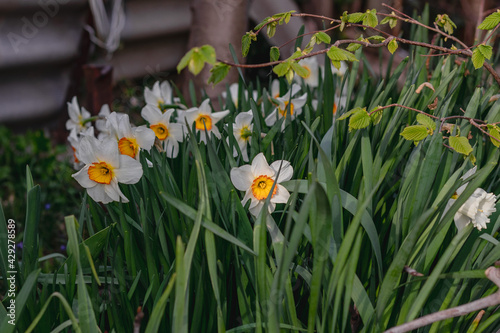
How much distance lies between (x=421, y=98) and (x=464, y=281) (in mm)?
645

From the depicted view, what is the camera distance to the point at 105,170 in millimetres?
1063

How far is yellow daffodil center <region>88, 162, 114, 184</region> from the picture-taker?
3.45ft

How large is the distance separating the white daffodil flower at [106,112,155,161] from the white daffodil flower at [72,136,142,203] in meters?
0.11

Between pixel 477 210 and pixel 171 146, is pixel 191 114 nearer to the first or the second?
pixel 171 146

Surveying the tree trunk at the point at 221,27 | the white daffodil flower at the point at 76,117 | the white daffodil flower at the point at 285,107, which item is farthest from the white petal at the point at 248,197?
the tree trunk at the point at 221,27

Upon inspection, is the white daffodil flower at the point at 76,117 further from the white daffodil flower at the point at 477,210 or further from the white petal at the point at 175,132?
the white daffodil flower at the point at 477,210

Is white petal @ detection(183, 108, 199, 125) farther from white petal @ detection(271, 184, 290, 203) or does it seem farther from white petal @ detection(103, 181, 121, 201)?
white petal @ detection(271, 184, 290, 203)

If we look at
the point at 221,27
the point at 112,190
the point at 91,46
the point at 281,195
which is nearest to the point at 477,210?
the point at 281,195

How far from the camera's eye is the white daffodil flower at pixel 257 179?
1.00m

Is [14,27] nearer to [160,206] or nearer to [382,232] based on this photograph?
[160,206]

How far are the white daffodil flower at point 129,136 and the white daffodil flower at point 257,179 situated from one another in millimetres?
265

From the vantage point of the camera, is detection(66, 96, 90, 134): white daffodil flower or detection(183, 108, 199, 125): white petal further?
detection(66, 96, 90, 134): white daffodil flower

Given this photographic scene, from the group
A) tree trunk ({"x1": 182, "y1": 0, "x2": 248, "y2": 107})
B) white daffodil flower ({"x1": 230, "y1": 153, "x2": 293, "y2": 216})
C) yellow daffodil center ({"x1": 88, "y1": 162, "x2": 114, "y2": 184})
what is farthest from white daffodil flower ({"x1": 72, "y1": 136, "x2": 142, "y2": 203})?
tree trunk ({"x1": 182, "y1": 0, "x2": 248, "y2": 107})

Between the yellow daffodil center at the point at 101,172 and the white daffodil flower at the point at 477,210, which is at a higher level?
the yellow daffodil center at the point at 101,172
